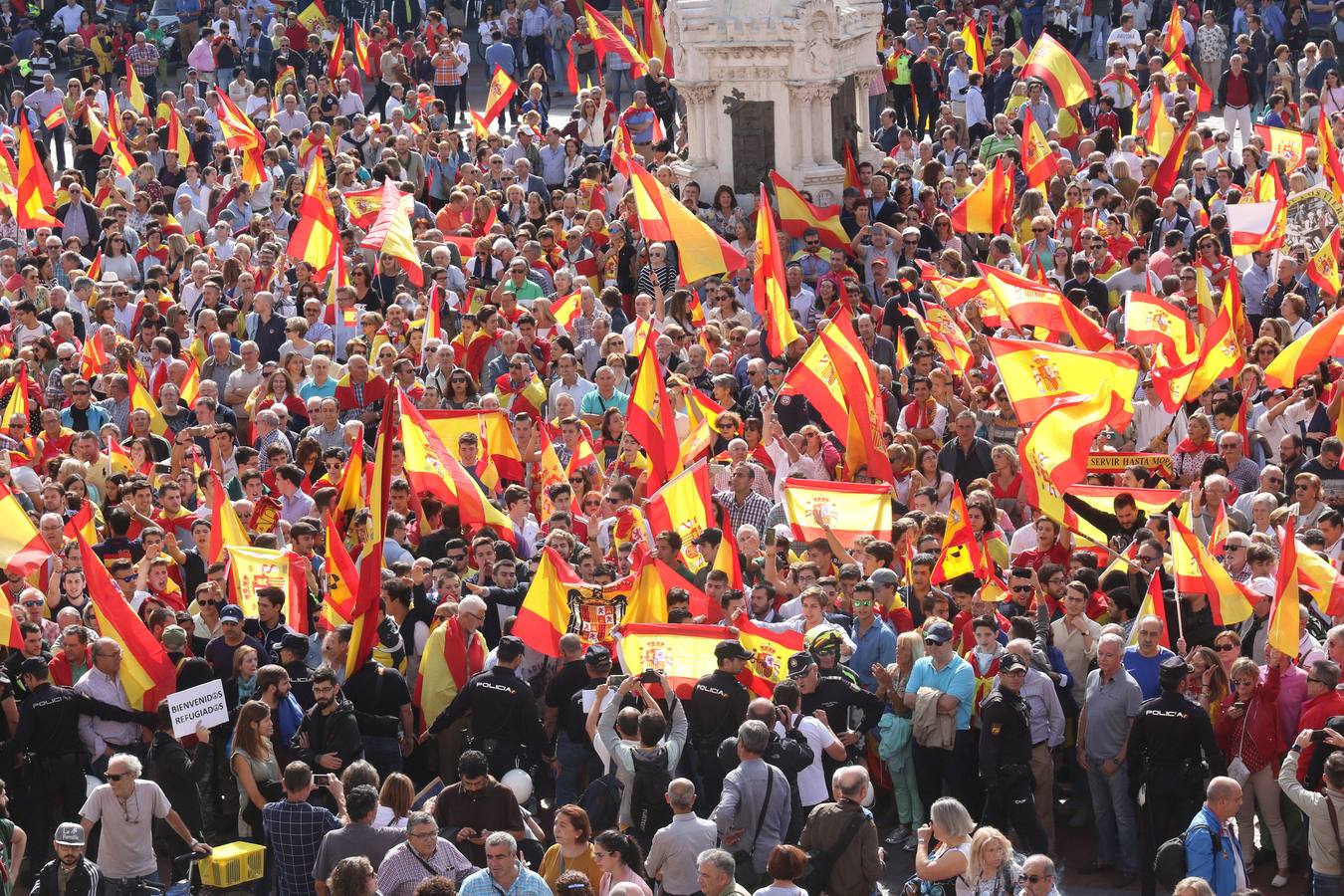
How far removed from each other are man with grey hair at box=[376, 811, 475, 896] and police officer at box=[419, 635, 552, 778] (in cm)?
182

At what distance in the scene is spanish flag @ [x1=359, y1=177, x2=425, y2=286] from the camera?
20.9 meters

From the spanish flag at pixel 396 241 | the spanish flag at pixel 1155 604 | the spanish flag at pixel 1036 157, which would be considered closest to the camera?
the spanish flag at pixel 1155 604

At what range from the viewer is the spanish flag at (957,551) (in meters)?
14.3

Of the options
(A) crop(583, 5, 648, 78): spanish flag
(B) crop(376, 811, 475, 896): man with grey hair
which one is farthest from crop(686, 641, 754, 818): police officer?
(A) crop(583, 5, 648, 78): spanish flag

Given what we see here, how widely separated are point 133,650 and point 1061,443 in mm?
5879

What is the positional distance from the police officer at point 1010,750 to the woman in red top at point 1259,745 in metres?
1.04

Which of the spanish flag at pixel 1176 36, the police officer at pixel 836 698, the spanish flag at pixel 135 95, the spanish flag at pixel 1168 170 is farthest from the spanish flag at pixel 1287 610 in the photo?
the spanish flag at pixel 135 95

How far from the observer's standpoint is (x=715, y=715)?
12719 millimetres

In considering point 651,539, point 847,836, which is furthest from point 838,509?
point 847,836

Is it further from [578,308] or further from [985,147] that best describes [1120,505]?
[985,147]

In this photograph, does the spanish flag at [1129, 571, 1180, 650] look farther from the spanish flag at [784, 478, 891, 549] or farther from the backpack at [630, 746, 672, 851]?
the backpack at [630, 746, 672, 851]

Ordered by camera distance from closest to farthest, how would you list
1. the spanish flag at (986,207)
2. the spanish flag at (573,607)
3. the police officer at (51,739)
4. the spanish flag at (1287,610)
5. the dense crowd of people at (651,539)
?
the dense crowd of people at (651,539) < the spanish flag at (1287,610) < the police officer at (51,739) < the spanish flag at (573,607) < the spanish flag at (986,207)

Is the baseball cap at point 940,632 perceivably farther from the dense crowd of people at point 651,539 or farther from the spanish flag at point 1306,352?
the spanish flag at point 1306,352

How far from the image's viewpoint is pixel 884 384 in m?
17.7
